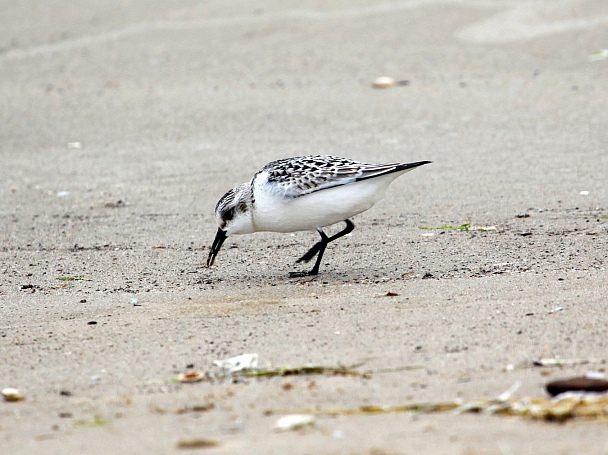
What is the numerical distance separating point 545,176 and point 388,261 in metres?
2.91

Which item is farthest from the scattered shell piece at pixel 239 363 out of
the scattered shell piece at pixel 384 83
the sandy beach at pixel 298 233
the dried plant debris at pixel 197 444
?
the scattered shell piece at pixel 384 83

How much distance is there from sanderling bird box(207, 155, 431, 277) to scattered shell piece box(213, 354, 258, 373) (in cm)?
223

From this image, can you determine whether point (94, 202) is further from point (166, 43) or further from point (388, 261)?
point (166, 43)

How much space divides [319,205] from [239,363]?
2.33m

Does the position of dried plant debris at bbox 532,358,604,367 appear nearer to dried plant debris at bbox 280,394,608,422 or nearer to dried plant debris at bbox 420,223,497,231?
dried plant debris at bbox 280,394,608,422

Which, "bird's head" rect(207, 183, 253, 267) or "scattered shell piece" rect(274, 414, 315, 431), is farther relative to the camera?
"bird's head" rect(207, 183, 253, 267)

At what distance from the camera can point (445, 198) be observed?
353 inches

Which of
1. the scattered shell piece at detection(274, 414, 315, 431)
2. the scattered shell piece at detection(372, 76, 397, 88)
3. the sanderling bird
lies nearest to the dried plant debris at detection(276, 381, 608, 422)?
the scattered shell piece at detection(274, 414, 315, 431)

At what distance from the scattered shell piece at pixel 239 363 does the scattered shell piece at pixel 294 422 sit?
920mm

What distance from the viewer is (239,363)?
475 cm

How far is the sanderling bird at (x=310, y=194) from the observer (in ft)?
22.4

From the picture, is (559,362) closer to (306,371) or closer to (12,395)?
(306,371)

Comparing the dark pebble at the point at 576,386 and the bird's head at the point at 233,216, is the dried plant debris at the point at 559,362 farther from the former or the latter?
the bird's head at the point at 233,216

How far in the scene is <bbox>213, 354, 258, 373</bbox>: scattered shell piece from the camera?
4.68m
